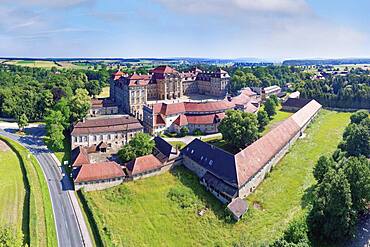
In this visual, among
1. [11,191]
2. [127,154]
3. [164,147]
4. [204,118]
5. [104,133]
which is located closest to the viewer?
[11,191]

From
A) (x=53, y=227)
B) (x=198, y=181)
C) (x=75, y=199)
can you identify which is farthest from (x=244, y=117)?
(x=53, y=227)

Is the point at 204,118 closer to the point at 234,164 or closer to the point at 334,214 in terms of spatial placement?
the point at 234,164

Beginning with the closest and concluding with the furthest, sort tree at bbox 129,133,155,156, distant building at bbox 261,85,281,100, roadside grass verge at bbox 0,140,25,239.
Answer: roadside grass verge at bbox 0,140,25,239 < tree at bbox 129,133,155,156 < distant building at bbox 261,85,281,100

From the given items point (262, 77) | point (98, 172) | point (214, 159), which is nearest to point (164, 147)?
point (214, 159)

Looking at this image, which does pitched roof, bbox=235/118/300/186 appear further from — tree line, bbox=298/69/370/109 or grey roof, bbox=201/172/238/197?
tree line, bbox=298/69/370/109

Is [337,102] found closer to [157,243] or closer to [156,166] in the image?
[156,166]

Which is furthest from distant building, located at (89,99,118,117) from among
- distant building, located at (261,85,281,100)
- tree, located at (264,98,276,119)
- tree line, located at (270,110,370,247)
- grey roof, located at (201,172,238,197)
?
tree line, located at (270,110,370,247)

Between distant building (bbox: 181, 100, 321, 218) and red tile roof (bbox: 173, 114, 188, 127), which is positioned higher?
red tile roof (bbox: 173, 114, 188, 127)
